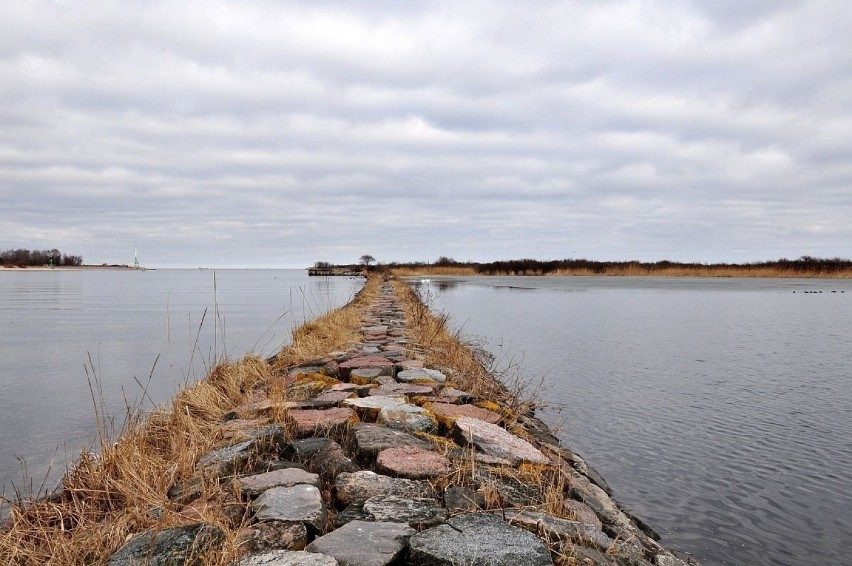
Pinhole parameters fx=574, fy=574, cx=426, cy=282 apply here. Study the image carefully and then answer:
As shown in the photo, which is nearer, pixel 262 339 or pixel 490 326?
pixel 262 339

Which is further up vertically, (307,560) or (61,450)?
(307,560)

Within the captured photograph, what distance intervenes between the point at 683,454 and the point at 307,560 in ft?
12.1

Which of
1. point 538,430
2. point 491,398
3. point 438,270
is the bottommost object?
point 538,430

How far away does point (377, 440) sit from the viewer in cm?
340

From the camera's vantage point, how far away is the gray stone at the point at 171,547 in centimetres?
204

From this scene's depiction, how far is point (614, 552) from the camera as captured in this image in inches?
95.7

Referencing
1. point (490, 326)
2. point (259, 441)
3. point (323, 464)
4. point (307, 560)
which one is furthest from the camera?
point (490, 326)

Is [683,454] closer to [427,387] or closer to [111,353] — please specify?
[427,387]

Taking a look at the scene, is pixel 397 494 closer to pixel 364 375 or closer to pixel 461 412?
pixel 461 412

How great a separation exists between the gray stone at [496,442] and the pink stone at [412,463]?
285 mm

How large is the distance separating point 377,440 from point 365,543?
1191 millimetres

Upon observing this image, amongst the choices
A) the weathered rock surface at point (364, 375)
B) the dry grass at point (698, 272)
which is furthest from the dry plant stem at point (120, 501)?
the dry grass at point (698, 272)

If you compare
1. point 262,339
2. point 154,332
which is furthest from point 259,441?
point 154,332

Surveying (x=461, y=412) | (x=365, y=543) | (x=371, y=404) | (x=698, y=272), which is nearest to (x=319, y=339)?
(x=371, y=404)
